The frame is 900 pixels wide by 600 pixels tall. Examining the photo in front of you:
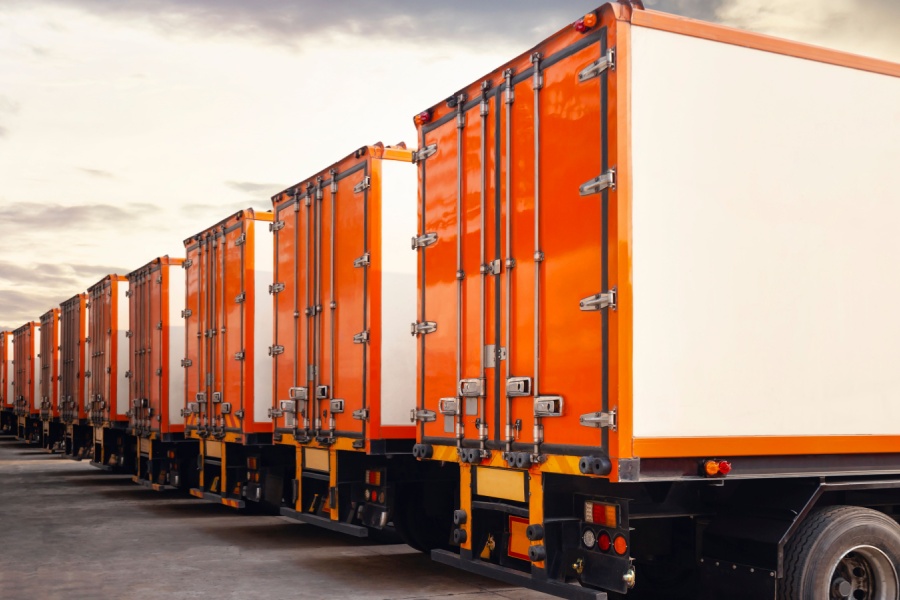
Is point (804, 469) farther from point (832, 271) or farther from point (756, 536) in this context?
point (832, 271)

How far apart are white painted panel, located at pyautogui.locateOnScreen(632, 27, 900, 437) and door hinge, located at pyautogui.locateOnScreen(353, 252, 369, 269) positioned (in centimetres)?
444

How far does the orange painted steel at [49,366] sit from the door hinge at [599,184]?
28.3 m

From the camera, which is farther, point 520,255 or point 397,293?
point 397,293

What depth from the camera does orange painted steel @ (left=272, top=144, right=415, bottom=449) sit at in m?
10.1

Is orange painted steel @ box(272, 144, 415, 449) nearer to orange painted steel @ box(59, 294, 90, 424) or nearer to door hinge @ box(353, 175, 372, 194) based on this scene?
door hinge @ box(353, 175, 372, 194)

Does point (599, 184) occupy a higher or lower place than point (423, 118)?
lower

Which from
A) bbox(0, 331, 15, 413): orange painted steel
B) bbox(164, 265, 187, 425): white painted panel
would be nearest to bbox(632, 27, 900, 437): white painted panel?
bbox(164, 265, 187, 425): white painted panel

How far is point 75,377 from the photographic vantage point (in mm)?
27141

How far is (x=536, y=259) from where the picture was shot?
693 centimetres

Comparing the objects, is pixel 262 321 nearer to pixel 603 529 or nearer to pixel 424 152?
pixel 424 152

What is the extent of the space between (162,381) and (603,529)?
1242cm

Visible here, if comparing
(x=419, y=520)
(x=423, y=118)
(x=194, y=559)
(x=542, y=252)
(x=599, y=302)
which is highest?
(x=423, y=118)

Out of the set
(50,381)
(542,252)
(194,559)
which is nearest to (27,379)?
(50,381)

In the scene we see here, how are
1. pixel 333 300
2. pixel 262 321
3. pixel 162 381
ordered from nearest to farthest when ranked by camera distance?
pixel 333 300
pixel 262 321
pixel 162 381
